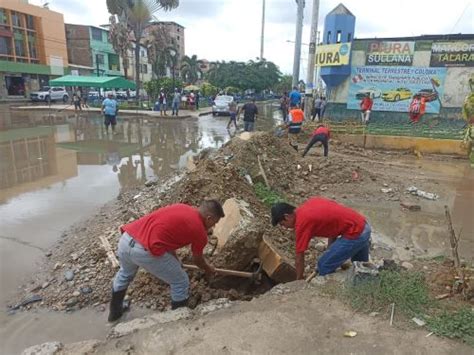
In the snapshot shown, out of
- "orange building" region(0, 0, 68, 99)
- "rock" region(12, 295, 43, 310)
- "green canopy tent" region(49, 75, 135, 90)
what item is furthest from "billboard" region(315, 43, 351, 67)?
"orange building" region(0, 0, 68, 99)

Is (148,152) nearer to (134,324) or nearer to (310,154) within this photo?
(310,154)

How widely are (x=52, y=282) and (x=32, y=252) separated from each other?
3.46ft

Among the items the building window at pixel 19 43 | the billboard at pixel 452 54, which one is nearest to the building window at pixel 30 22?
the building window at pixel 19 43

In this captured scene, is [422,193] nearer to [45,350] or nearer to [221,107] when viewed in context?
[45,350]

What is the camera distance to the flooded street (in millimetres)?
4090

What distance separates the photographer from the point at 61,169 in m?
10.3

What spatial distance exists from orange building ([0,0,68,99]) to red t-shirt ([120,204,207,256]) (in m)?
43.6

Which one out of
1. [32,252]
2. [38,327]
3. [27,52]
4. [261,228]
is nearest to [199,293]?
[261,228]

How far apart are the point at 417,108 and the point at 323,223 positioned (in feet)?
47.3

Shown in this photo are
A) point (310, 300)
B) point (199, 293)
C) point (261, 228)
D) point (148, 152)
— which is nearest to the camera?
point (310, 300)

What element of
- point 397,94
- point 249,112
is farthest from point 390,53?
point 249,112

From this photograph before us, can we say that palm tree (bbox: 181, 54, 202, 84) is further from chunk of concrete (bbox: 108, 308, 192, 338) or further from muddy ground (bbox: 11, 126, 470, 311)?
chunk of concrete (bbox: 108, 308, 192, 338)

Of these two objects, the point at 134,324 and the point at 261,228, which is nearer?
the point at 134,324

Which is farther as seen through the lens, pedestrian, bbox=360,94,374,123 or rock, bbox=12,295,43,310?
pedestrian, bbox=360,94,374,123
